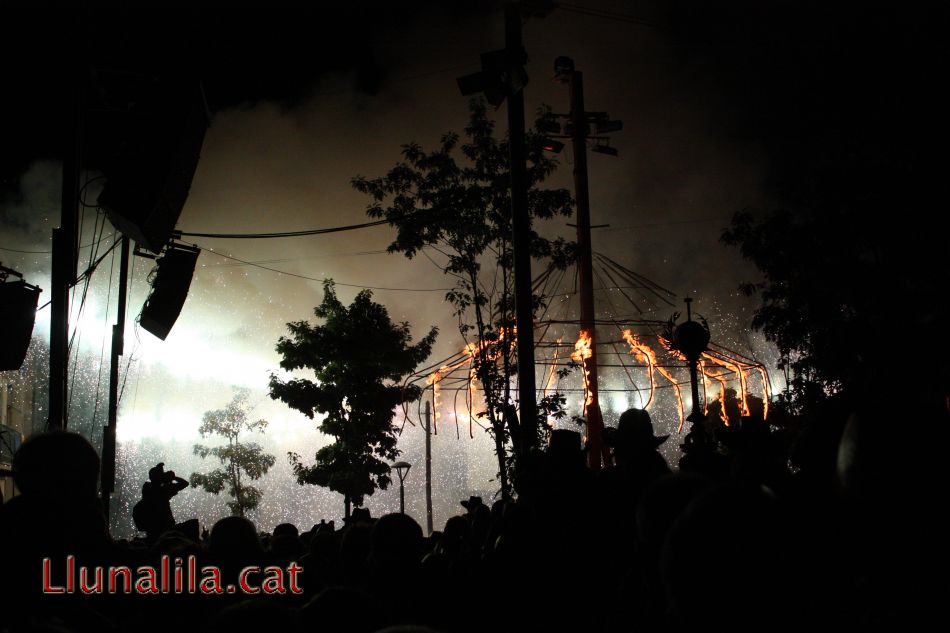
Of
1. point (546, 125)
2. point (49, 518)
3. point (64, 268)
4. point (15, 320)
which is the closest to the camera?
point (49, 518)

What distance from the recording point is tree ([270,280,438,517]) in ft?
75.5

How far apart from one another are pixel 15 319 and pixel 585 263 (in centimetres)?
1055

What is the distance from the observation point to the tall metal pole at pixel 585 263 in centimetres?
1332

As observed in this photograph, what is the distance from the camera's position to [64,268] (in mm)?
8133

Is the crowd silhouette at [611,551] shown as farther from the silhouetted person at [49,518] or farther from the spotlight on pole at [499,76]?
the spotlight on pole at [499,76]

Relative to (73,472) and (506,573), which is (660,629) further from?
(73,472)

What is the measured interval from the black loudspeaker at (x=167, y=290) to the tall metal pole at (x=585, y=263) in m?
7.09

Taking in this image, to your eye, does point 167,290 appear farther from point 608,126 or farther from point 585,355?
point 608,126

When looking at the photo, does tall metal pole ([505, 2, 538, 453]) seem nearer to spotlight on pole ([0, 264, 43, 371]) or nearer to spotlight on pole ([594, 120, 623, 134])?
spotlight on pole ([594, 120, 623, 134])

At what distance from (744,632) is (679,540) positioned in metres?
0.18

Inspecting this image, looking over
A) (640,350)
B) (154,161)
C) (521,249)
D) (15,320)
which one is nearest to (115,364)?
(15,320)

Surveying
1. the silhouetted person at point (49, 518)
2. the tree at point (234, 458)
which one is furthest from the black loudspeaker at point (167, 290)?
the tree at point (234, 458)

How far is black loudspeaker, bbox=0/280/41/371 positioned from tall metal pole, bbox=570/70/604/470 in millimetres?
9932

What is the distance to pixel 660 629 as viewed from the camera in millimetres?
1998
